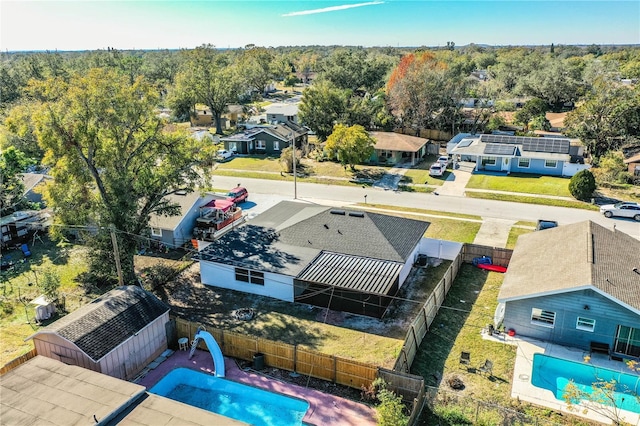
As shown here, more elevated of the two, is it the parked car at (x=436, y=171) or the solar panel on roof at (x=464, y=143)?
the solar panel on roof at (x=464, y=143)

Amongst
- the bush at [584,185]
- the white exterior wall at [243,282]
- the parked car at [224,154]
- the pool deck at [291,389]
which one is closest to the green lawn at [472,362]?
the pool deck at [291,389]

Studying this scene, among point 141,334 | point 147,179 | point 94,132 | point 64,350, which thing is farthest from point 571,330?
point 94,132

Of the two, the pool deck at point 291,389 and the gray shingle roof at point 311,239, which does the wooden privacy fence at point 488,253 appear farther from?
the pool deck at point 291,389

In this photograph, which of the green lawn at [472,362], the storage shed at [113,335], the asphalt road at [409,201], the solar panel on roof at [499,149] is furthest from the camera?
the solar panel on roof at [499,149]

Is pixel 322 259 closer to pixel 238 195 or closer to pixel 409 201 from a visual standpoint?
pixel 409 201

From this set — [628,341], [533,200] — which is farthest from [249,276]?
[533,200]

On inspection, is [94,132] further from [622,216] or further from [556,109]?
[556,109]
